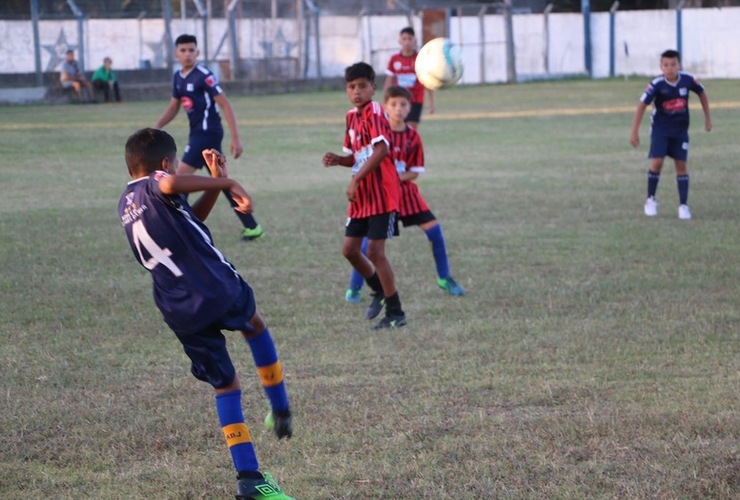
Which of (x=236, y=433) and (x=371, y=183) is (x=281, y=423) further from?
(x=371, y=183)

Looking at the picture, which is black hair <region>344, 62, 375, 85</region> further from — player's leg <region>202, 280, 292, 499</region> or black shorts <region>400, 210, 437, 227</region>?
player's leg <region>202, 280, 292, 499</region>

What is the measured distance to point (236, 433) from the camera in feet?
13.9

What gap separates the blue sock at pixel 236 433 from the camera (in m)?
4.21

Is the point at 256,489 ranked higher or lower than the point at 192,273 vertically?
lower

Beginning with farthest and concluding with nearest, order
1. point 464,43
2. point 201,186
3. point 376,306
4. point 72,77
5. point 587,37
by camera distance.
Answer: point 587,37 → point 464,43 → point 72,77 → point 376,306 → point 201,186

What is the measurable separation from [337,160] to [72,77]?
92.2 ft

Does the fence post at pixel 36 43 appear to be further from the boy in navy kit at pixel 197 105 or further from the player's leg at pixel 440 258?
the player's leg at pixel 440 258

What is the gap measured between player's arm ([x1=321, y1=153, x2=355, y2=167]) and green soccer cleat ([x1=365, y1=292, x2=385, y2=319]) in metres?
0.94

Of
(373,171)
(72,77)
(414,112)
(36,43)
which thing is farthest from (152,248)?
(36,43)

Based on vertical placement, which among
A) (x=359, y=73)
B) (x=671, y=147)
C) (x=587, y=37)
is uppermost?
(x=587, y=37)

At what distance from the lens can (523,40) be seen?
4331cm

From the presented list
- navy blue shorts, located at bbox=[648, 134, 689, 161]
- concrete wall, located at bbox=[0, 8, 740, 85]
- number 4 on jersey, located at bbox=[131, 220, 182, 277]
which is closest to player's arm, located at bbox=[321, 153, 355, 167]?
number 4 on jersey, located at bbox=[131, 220, 182, 277]

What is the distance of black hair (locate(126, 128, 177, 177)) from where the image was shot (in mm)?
4234

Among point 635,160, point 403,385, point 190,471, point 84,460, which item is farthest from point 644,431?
point 635,160
